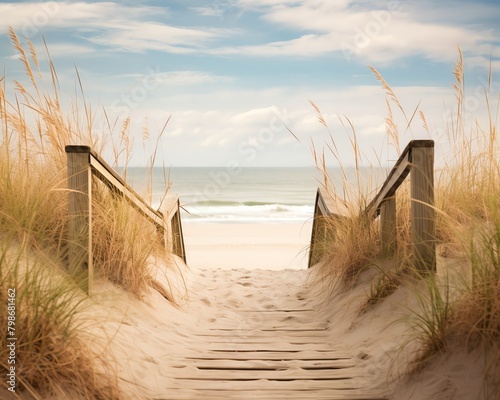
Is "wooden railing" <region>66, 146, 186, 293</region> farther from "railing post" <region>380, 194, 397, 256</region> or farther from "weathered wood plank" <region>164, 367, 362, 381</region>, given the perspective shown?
"railing post" <region>380, 194, 397, 256</region>

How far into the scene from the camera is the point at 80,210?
3830mm

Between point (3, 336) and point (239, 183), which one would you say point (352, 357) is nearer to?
point (3, 336)

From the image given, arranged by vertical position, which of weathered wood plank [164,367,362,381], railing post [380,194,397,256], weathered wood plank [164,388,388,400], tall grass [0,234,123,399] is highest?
railing post [380,194,397,256]

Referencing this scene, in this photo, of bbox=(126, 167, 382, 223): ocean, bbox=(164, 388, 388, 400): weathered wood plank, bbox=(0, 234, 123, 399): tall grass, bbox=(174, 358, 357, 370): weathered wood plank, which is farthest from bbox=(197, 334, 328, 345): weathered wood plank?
bbox=(126, 167, 382, 223): ocean

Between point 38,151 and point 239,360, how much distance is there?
2.24 metres

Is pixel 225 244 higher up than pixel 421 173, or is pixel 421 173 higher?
pixel 421 173

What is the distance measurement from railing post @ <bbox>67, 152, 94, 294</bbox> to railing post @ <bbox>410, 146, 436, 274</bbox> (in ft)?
6.98

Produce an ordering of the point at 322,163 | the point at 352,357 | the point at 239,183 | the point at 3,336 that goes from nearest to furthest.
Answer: the point at 3,336 → the point at 352,357 → the point at 322,163 → the point at 239,183

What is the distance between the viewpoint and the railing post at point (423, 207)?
12.2 feet

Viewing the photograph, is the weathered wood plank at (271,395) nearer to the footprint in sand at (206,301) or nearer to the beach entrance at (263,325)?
the beach entrance at (263,325)

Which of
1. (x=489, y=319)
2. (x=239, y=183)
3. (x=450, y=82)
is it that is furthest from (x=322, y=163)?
(x=239, y=183)

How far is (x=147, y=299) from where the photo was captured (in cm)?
428

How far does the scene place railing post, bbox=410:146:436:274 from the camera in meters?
3.73

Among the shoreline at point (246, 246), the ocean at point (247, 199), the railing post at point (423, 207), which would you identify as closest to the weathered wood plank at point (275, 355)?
the railing post at point (423, 207)
